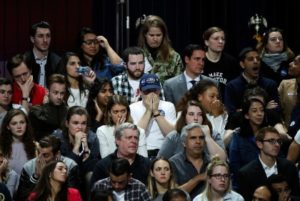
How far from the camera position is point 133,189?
1015 centimetres

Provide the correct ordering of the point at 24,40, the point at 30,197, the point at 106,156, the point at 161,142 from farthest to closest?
the point at 24,40, the point at 161,142, the point at 106,156, the point at 30,197

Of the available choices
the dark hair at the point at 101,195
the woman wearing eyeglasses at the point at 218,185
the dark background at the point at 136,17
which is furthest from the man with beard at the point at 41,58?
the dark hair at the point at 101,195

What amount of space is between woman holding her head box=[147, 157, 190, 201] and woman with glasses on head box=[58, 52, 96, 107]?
6.66ft

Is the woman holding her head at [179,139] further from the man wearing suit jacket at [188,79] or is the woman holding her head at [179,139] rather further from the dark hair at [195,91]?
the man wearing suit jacket at [188,79]

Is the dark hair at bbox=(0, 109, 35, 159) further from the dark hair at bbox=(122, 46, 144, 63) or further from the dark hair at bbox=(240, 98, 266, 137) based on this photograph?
the dark hair at bbox=(240, 98, 266, 137)

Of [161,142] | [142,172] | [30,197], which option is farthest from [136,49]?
[30,197]

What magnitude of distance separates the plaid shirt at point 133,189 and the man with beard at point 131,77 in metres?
2.03

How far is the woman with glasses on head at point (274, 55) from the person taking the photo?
13109mm

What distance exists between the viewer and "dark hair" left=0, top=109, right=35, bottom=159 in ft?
36.4

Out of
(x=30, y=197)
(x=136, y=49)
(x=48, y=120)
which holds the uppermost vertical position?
(x=136, y=49)

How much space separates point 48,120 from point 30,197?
1740mm

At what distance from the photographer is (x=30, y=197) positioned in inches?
397

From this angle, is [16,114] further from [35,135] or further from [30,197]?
[30,197]

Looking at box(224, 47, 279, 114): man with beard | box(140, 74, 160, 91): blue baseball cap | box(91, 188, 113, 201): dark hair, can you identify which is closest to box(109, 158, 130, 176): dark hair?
box(91, 188, 113, 201): dark hair
